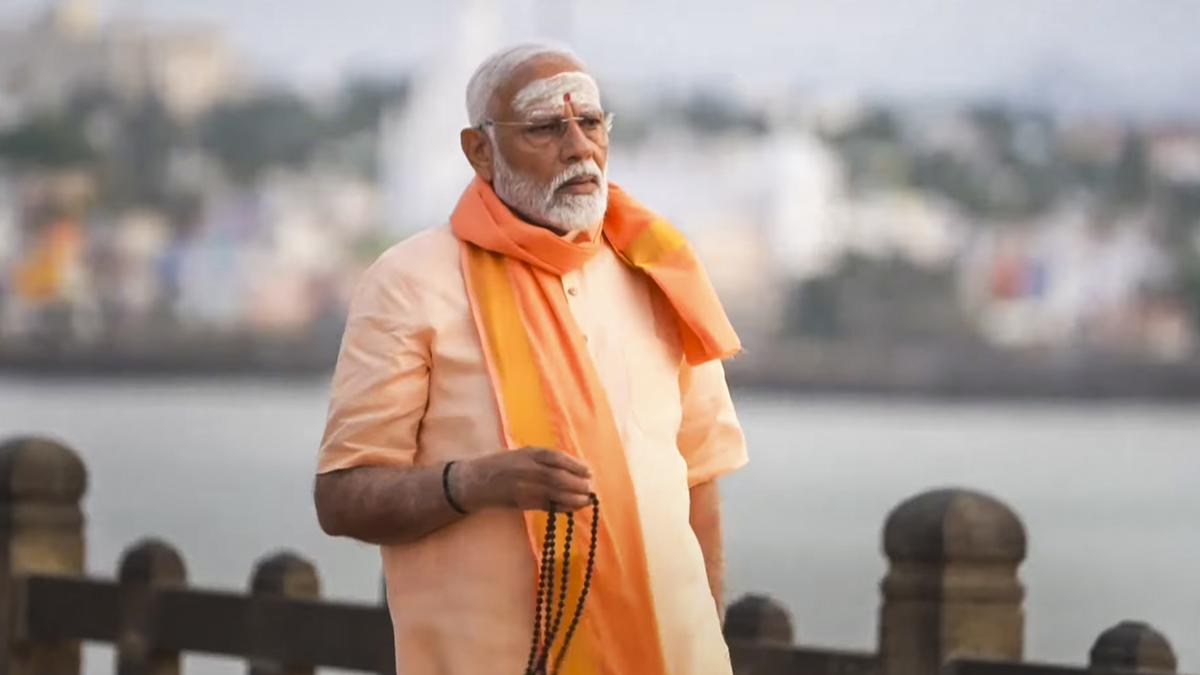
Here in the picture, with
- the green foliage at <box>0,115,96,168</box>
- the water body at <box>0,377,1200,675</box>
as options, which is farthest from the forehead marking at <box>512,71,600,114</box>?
the green foliage at <box>0,115,96,168</box>

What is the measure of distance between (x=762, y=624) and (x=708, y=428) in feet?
5.37

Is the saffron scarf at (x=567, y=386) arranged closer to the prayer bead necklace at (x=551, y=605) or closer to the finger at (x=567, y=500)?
the prayer bead necklace at (x=551, y=605)

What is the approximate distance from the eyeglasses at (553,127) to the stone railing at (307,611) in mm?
1457

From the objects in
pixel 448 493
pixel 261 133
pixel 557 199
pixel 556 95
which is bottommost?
pixel 448 493

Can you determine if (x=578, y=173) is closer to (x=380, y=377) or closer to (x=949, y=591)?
(x=380, y=377)

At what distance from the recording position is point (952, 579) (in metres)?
4.66

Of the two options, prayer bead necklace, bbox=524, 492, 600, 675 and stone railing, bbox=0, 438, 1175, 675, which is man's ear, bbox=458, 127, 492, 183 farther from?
stone railing, bbox=0, 438, 1175, 675

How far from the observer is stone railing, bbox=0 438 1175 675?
4637 mm

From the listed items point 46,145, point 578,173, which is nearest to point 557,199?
point 578,173

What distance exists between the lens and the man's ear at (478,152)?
3.28 metres

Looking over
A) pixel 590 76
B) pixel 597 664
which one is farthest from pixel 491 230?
pixel 597 664

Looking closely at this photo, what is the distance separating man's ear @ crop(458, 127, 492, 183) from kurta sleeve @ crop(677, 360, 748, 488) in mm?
347

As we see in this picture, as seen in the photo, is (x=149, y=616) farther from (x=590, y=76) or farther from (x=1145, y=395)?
(x=1145, y=395)

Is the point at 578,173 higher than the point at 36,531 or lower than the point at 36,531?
higher
